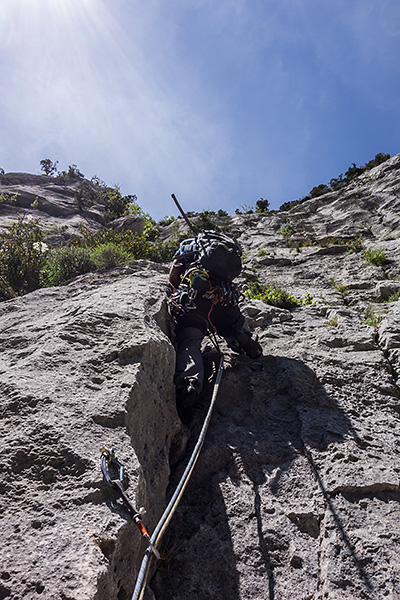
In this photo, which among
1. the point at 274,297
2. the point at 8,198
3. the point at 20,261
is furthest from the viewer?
the point at 8,198

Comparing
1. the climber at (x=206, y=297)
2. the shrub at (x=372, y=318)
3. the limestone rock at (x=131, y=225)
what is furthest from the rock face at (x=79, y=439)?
the limestone rock at (x=131, y=225)

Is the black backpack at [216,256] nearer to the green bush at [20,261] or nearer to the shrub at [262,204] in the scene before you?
the green bush at [20,261]

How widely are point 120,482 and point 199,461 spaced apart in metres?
1.36

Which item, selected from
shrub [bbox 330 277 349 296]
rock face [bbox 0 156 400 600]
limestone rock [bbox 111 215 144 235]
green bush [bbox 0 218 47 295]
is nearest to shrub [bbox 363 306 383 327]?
rock face [bbox 0 156 400 600]

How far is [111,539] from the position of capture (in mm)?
1608

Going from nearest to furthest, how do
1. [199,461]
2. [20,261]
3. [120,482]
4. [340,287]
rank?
[120,482], [199,461], [340,287], [20,261]

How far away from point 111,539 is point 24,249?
7391 mm

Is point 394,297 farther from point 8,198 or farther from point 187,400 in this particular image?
point 8,198

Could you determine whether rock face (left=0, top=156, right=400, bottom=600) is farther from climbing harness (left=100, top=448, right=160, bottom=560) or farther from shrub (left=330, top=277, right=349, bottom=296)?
shrub (left=330, top=277, right=349, bottom=296)

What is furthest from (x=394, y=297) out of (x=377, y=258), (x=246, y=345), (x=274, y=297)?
(x=246, y=345)

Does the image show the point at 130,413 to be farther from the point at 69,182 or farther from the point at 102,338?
the point at 69,182

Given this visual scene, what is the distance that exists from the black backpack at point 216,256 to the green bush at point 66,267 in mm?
3140

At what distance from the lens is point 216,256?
468cm

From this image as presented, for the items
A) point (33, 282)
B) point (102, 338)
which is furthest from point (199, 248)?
point (33, 282)
